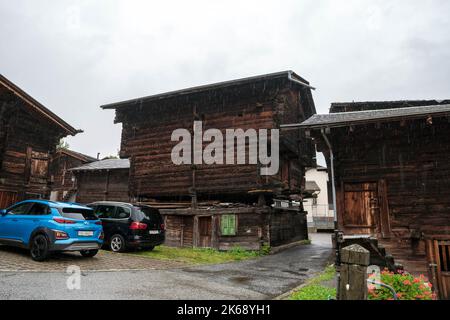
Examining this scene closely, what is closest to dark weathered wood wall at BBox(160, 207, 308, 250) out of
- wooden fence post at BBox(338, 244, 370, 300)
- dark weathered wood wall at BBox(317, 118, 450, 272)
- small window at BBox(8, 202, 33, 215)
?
dark weathered wood wall at BBox(317, 118, 450, 272)

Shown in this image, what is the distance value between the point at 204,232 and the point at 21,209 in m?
9.58

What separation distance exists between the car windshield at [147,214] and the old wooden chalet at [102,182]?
49.7 feet

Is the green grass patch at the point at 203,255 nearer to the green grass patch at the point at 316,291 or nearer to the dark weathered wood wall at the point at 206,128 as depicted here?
the dark weathered wood wall at the point at 206,128

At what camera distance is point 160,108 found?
67.0 feet

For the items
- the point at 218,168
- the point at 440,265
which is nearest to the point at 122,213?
the point at 218,168

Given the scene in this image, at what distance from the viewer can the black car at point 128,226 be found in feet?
40.4

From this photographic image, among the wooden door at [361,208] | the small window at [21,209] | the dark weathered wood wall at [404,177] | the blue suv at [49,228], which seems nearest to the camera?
the blue suv at [49,228]

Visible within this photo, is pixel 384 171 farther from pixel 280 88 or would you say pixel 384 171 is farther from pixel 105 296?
pixel 105 296

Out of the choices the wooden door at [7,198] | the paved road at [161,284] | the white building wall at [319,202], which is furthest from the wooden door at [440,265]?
the white building wall at [319,202]

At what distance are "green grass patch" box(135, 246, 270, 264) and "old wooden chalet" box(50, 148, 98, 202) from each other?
20057mm
